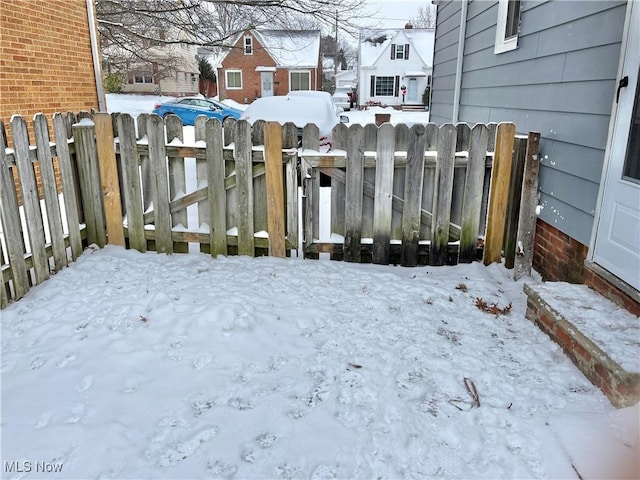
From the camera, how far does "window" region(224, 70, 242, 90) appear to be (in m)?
36.3

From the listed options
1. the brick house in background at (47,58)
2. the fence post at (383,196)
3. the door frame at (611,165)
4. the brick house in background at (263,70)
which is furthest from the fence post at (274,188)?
the brick house in background at (263,70)

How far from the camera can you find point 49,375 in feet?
8.48

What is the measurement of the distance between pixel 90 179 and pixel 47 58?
3.30 meters

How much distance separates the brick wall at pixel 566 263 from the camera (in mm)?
2967

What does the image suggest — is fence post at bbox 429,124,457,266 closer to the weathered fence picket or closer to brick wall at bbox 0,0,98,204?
the weathered fence picket

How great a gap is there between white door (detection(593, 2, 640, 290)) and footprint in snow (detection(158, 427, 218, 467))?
8.14 feet

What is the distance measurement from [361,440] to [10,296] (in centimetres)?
279

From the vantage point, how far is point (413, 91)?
35500mm

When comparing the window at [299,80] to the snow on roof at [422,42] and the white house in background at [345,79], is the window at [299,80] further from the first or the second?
the white house in background at [345,79]

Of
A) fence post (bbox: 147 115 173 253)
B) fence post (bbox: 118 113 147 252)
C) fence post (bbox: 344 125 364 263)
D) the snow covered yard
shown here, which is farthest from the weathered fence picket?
fence post (bbox: 344 125 364 263)

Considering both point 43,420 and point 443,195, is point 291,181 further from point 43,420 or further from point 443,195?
point 43,420

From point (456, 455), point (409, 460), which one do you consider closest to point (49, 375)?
point (409, 460)

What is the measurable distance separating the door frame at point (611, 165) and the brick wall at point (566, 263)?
6 cm

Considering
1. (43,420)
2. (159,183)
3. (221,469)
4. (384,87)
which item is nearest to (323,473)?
(221,469)
